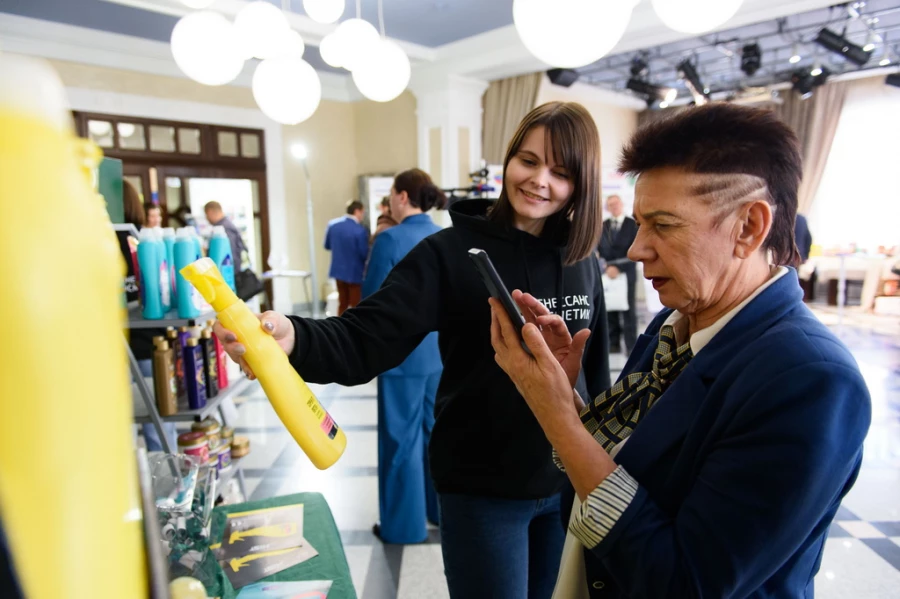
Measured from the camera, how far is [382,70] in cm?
245

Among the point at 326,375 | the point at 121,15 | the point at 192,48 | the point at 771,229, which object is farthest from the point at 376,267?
the point at 121,15

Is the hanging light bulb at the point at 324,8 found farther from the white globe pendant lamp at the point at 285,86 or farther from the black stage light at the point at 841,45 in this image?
the black stage light at the point at 841,45

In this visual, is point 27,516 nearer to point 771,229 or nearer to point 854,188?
point 771,229

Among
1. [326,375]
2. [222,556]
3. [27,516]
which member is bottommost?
[222,556]

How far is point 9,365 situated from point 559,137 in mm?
1188

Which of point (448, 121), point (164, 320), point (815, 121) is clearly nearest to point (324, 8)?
point (164, 320)

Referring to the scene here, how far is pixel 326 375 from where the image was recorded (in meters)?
1.07

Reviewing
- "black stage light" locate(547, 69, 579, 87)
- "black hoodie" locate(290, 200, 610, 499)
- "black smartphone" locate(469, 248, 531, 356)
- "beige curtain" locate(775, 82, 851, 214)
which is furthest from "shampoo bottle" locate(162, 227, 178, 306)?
"beige curtain" locate(775, 82, 851, 214)

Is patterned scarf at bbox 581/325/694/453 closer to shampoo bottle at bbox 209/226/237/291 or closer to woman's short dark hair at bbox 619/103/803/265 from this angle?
woman's short dark hair at bbox 619/103/803/265

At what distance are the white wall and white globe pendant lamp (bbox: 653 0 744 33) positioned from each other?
825 cm

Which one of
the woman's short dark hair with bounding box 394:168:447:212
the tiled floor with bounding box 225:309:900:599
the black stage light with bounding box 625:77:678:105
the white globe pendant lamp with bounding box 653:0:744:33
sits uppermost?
the black stage light with bounding box 625:77:678:105

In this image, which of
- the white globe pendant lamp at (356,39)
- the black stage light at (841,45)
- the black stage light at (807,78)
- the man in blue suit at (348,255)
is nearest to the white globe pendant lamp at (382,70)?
the white globe pendant lamp at (356,39)

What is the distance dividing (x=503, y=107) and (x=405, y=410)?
5779 mm

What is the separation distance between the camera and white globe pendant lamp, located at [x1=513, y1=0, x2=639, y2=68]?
1729 mm
